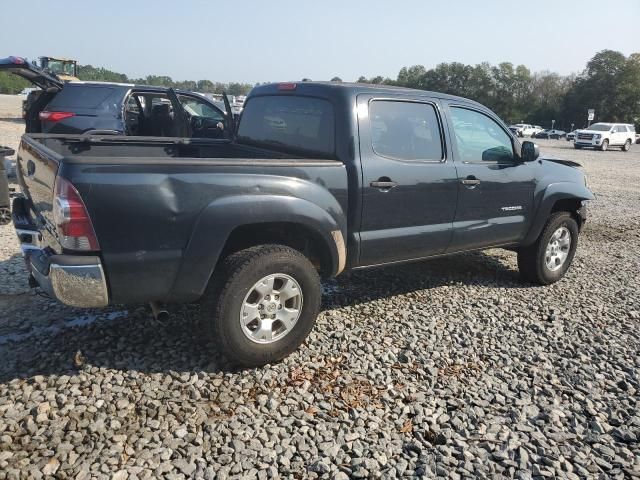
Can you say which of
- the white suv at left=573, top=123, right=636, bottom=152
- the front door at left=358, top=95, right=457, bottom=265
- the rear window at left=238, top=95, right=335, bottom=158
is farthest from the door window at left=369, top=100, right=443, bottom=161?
the white suv at left=573, top=123, right=636, bottom=152

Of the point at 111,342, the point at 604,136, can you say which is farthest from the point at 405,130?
the point at 604,136

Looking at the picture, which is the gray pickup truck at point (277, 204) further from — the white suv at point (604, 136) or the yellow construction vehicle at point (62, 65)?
the white suv at point (604, 136)

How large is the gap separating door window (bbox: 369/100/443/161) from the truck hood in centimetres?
568

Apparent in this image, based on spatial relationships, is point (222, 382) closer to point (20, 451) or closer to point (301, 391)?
point (301, 391)

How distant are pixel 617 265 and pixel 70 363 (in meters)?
6.30

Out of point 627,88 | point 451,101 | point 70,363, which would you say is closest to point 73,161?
point 70,363

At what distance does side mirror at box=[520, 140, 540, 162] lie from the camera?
15.7 feet

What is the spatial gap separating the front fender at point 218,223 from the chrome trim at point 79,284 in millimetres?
430

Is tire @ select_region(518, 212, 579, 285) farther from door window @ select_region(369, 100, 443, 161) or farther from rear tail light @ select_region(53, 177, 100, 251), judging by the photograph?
rear tail light @ select_region(53, 177, 100, 251)

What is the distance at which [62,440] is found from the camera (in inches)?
104

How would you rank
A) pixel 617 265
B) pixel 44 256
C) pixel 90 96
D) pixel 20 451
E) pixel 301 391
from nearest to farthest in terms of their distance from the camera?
pixel 20 451 → pixel 44 256 → pixel 301 391 → pixel 617 265 → pixel 90 96

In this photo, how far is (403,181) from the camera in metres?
3.96

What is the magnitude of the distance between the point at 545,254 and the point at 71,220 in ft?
14.9

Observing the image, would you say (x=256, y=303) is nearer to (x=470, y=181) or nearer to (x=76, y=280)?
(x=76, y=280)
